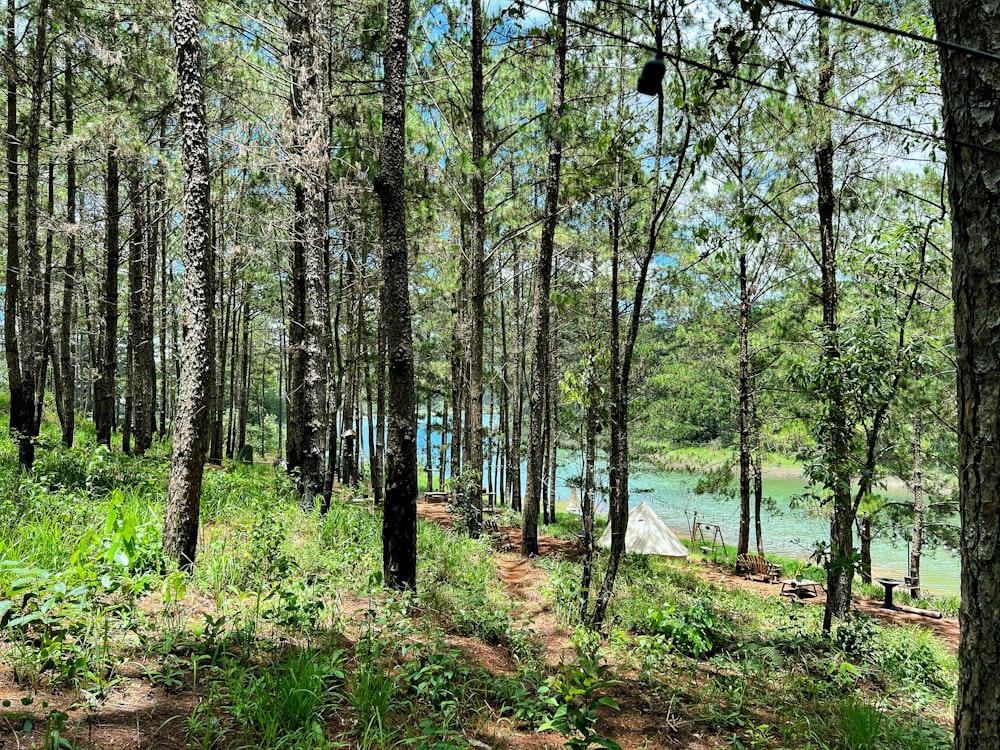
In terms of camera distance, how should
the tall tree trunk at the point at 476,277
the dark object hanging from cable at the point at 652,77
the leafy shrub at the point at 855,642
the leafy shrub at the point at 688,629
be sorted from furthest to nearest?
the tall tree trunk at the point at 476,277
the leafy shrub at the point at 855,642
the leafy shrub at the point at 688,629
the dark object hanging from cable at the point at 652,77

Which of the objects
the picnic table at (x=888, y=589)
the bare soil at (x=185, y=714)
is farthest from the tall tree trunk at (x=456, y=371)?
the picnic table at (x=888, y=589)

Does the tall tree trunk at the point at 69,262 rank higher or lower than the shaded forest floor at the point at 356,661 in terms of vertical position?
higher

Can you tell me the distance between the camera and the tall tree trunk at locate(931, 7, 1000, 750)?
Answer: 1.74 m

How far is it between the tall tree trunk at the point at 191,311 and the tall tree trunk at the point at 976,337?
4.86 m

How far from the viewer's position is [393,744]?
2520 millimetres

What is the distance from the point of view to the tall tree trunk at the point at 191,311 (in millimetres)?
4289

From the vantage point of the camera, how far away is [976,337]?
1.79 meters

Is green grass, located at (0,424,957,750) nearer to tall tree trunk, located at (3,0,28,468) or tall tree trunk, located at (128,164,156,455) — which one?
tall tree trunk, located at (3,0,28,468)

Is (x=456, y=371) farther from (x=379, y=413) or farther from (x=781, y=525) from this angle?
(x=781, y=525)

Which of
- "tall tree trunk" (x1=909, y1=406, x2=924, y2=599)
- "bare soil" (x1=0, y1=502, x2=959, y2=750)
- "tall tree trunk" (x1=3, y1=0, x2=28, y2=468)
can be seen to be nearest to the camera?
"bare soil" (x1=0, y1=502, x2=959, y2=750)

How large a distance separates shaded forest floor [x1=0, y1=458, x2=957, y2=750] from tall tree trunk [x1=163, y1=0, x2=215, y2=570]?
35 centimetres

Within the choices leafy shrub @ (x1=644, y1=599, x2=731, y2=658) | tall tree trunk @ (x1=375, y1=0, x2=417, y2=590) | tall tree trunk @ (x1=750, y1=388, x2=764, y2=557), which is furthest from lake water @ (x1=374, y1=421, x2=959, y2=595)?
tall tree trunk @ (x1=375, y1=0, x2=417, y2=590)

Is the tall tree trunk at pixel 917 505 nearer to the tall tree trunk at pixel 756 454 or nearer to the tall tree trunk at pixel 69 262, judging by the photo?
the tall tree trunk at pixel 756 454

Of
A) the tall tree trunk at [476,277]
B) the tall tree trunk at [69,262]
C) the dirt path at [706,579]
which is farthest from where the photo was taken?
the tall tree trunk at [69,262]
